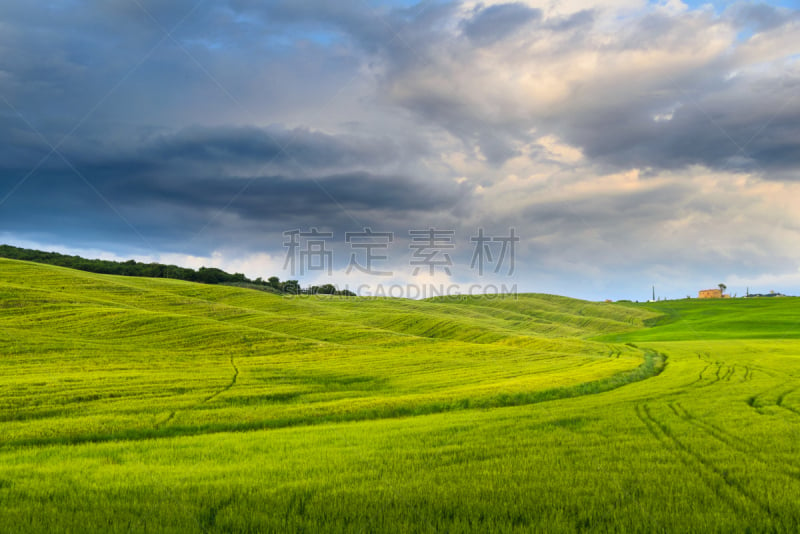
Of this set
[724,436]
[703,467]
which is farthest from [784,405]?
[703,467]

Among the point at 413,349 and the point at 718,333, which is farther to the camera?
the point at 718,333

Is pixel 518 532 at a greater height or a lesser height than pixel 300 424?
greater

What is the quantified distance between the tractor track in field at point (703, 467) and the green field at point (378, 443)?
0.18 ft

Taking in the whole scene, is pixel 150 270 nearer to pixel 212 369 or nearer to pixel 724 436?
pixel 212 369

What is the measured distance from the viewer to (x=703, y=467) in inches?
397

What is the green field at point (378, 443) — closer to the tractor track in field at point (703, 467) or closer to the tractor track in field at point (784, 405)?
→ the tractor track in field at point (703, 467)

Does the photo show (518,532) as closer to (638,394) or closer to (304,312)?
(638,394)

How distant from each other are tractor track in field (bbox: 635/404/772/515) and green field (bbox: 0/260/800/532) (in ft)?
0.18

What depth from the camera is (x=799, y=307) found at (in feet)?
363

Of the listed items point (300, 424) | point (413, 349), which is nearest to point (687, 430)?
point (300, 424)

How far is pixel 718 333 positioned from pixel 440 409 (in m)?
82.4

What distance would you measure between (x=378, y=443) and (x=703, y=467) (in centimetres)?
745

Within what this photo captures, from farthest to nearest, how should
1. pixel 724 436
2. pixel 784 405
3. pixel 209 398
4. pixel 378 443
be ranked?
1. pixel 209 398
2. pixel 784 405
3. pixel 724 436
4. pixel 378 443

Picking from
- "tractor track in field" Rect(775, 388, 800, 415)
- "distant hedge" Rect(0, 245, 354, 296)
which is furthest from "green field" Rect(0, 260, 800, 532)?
"distant hedge" Rect(0, 245, 354, 296)
